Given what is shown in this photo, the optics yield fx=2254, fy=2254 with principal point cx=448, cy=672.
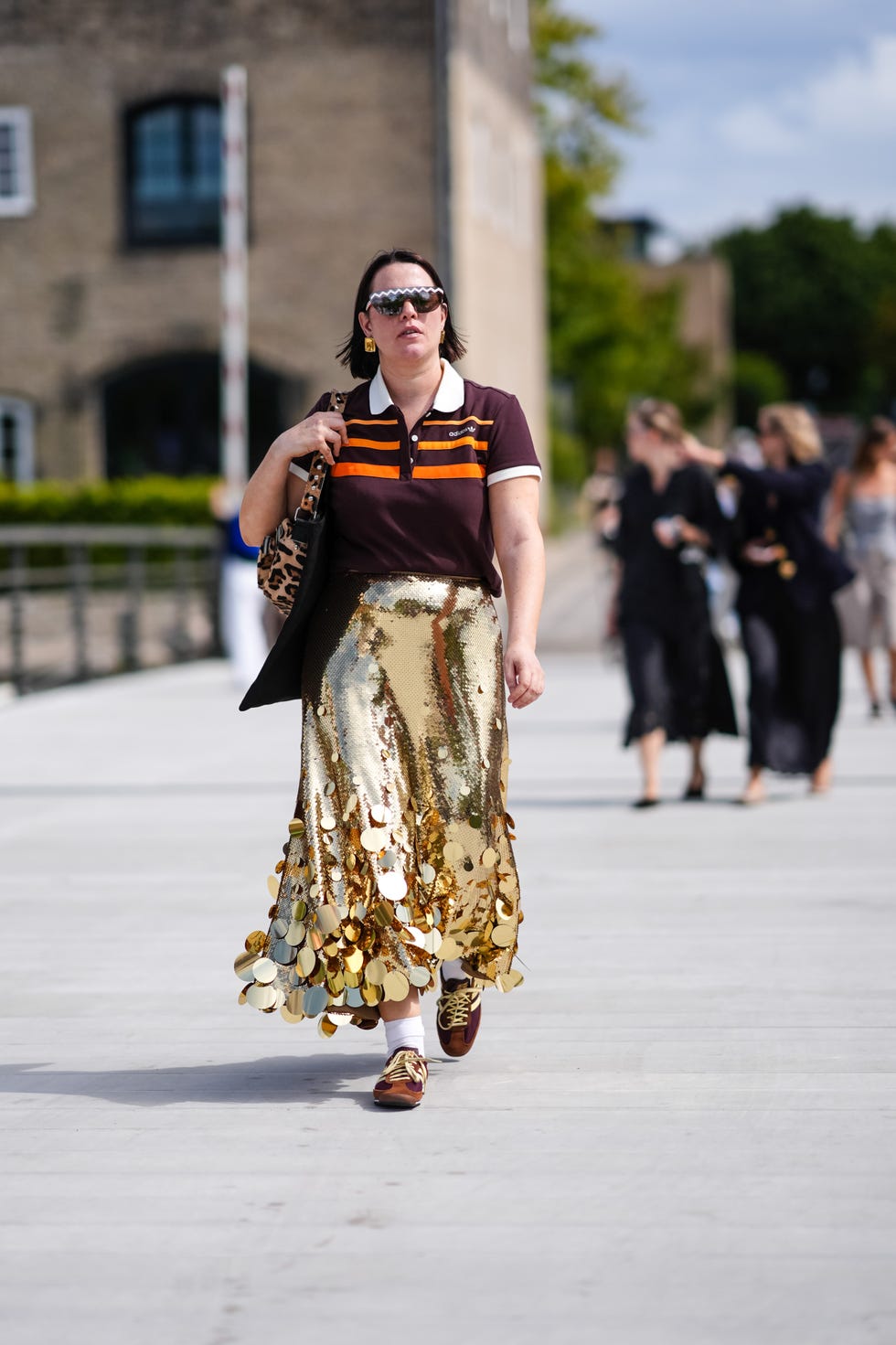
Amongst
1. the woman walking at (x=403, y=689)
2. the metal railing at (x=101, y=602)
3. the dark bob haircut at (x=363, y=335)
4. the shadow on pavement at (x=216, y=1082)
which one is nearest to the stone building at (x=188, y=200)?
the metal railing at (x=101, y=602)

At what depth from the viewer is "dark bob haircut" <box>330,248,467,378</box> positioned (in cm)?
498

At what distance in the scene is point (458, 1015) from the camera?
516 centimetres

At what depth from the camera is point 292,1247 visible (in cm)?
381

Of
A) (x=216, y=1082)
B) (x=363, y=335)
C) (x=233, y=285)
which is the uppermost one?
(x=233, y=285)

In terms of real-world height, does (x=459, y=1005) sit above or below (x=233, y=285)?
below

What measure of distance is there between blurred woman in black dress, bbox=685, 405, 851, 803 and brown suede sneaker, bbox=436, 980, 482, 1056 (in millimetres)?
5364

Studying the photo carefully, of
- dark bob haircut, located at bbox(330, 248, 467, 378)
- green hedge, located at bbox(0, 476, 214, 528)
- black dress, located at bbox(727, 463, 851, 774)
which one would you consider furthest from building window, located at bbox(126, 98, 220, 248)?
dark bob haircut, located at bbox(330, 248, 467, 378)

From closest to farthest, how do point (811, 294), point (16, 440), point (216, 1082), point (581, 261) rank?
point (216, 1082)
point (16, 440)
point (581, 261)
point (811, 294)

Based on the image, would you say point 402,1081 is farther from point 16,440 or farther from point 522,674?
point 16,440

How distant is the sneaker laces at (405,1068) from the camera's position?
4.82m

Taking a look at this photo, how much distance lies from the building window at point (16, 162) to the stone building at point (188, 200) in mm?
30

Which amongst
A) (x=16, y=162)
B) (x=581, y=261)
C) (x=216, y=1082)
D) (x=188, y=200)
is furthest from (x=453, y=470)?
(x=581, y=261)

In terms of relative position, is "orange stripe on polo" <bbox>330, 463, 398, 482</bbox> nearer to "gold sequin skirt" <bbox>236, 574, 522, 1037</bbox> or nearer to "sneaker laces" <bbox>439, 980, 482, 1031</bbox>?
"gold sequin skirt" <bbox>236, 574, 522, 1037</bbox>

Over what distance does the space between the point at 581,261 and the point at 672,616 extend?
42654 millimetres
